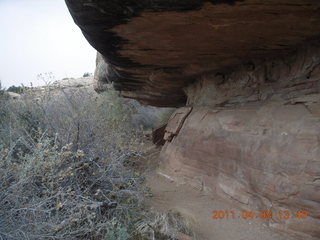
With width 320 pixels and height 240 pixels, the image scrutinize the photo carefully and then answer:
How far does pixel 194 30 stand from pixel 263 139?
4.86 feet

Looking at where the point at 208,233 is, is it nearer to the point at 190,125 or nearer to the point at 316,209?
the point at 316,209

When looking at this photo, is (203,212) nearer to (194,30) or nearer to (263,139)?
(263,139)

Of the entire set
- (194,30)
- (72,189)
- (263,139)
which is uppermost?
(194,30)

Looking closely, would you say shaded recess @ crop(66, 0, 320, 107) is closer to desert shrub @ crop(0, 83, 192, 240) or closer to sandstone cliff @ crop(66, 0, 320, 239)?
sandstone cliff @ crop(66, 0, 320, 239)

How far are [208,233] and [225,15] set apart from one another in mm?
2251

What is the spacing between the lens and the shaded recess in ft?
6.35

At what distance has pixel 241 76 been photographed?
3.46 metres

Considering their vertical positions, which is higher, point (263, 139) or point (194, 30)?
point (194, 30)

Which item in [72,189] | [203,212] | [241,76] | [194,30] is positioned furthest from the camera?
[241,76]

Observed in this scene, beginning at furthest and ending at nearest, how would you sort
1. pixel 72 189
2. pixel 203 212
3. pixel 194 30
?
pixel 203 212 → pixel 72 189 → pixel 194 30

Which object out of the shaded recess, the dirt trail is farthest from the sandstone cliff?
the dirt trail

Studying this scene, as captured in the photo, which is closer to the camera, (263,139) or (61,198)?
(61,198)

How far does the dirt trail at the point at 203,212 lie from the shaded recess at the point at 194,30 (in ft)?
Answer: 6.48

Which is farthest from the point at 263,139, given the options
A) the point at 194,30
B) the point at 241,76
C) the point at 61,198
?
the point at 61,198
